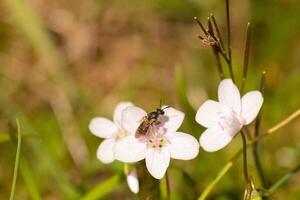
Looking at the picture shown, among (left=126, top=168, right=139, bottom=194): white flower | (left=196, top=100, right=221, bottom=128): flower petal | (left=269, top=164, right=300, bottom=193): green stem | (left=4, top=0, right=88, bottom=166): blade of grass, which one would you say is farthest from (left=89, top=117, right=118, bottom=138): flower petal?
(left=4, top=0, right=88, bottom=166): blade of grass

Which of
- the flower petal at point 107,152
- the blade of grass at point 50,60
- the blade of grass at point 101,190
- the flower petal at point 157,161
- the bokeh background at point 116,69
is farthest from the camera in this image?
the blade of grass at point 50,60

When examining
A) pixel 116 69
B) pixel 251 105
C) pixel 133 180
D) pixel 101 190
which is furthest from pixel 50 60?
pixel 251 105

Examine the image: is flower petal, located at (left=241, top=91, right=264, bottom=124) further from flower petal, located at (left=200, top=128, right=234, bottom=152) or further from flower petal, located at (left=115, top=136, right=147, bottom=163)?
flower petal, located at (left=115, top=136, right=147, bottom=163)

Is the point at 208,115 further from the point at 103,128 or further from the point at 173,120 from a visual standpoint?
the point at 103,128

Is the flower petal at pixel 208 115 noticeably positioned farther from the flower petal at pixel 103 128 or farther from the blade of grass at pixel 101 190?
the blade of grass at pixel 101 190

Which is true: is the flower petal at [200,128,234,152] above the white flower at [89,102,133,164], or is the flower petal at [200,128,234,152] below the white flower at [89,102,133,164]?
below

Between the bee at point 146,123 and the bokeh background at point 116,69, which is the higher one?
the bokeh background at point 116,69

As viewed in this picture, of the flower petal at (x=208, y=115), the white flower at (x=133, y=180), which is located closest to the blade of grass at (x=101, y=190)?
the white flower at (x=133, y=180)

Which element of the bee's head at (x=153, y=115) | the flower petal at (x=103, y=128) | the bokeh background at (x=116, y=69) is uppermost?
the bokeh background at (x=116, y=69)
